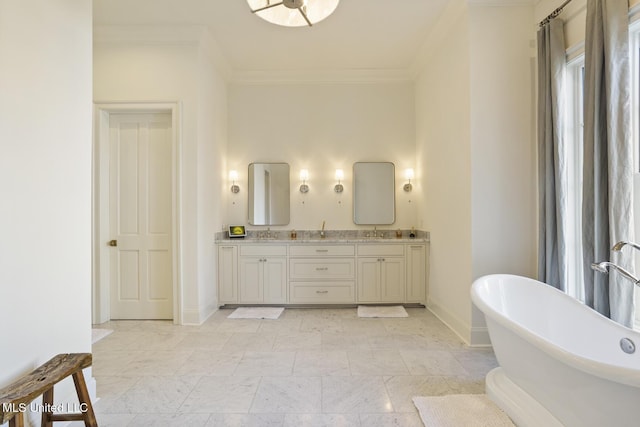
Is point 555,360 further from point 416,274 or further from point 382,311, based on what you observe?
point 416,274

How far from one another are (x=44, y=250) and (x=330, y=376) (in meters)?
1.94

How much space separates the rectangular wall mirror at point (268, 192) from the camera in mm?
4766

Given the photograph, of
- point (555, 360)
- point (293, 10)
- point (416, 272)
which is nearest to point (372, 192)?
point (416, 272)

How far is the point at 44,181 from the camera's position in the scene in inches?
67.5

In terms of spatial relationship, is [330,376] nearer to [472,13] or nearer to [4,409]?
[4,409]

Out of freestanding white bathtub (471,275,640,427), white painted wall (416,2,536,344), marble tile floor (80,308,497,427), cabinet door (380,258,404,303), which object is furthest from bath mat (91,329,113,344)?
white painted wall (416,2,536,344)

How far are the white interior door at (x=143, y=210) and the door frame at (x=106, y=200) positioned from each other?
62 mm

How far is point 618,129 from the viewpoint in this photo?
6.72 feet

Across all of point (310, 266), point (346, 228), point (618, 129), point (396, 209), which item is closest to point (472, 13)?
point (618, 129)

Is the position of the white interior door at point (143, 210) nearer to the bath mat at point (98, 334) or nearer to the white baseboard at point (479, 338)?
the bath mat at point (98, 334)

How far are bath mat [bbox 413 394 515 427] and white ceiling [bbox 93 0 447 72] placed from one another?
3.32 metres

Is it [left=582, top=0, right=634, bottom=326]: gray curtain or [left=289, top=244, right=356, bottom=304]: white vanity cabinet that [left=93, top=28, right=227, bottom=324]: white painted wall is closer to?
[left=289, top=244, right=356, bottom=304]: white vanity cabinet

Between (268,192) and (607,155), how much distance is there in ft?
12.0

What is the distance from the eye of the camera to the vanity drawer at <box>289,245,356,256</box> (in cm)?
434
